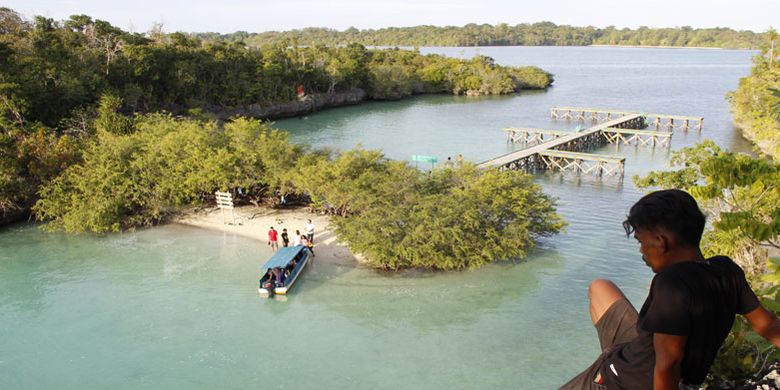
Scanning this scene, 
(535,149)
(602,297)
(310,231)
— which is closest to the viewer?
(602,297)

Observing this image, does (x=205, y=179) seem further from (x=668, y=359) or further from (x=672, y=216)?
(x=668, y=359)

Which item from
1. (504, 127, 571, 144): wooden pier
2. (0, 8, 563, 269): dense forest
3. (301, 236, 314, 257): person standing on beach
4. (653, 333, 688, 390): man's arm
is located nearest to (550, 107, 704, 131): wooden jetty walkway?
(504, 127, 571, 144): wooden pier

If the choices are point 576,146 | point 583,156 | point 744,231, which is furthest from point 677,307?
point 576,146

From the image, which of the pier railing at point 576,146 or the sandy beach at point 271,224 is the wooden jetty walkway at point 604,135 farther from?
the sandy beach at point 271,224

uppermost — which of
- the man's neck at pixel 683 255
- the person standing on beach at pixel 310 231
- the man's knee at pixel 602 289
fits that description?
the man's neck at pixel 683 255

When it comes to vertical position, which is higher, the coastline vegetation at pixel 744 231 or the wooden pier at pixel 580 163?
the coastline vegetation at pixel 744 231

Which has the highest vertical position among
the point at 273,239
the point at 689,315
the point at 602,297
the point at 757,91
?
the point at 689,315

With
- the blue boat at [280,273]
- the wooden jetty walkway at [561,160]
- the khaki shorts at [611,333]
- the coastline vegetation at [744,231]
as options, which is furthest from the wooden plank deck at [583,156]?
the khaki shorts at [611,333]
